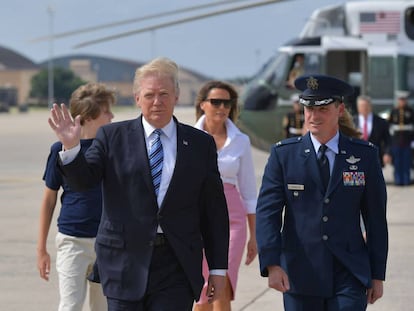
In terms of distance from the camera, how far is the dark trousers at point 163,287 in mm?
3775

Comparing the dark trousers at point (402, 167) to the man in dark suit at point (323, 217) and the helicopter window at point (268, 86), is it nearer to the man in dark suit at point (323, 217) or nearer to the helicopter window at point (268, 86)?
the helicopter window at point (268, 86)

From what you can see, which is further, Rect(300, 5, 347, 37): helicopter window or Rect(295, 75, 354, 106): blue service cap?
Rect(300, 5, 347, 37): helicopter window

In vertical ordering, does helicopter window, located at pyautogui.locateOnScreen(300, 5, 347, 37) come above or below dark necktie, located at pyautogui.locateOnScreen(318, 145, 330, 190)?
above

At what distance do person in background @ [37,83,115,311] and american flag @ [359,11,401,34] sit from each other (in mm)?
13814

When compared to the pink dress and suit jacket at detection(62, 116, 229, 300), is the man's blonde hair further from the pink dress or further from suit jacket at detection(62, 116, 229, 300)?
the pink dress

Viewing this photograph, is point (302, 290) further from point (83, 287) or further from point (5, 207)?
point (5, 207)

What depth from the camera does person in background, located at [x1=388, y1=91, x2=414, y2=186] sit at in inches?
626

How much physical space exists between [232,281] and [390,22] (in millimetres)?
13522

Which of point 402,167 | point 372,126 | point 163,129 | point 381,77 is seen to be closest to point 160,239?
point 163,129

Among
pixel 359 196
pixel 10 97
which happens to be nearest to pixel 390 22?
pixel 359 196

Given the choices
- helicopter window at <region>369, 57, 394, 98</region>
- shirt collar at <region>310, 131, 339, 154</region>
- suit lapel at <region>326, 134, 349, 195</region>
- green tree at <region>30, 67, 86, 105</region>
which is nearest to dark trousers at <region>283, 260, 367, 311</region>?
suit lapel at <region>326, 134, 349, 195</region>

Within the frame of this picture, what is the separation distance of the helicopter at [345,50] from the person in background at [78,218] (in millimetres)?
12934

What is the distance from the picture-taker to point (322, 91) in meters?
4.22

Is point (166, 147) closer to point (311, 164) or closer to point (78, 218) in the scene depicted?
Result: point (311, 164)
